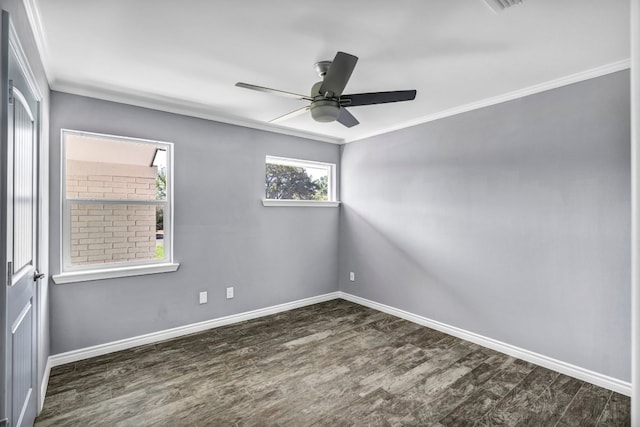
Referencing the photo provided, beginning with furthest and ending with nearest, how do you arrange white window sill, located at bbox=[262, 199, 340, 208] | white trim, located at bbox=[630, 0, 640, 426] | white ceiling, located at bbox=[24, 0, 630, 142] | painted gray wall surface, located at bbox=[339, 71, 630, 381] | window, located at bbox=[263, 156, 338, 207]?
1. window, located at bbox=[263, 156, 338, 207]
2. white window sill, located at bbox=[262, 199, 340, 208]
3. painted gray wall surface, located at bbox=[339, 71, 630, 381]
4. white ceiling, located at bbox=[24, 0, 630, 142]
5. white trim, located at bbox=[630, 0, 640, 426]

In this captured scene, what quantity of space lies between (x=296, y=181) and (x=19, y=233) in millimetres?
3172

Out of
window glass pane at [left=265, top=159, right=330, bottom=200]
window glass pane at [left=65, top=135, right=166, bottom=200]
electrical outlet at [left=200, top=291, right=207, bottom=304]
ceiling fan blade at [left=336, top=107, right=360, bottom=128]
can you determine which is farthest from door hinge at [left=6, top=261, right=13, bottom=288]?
window glass pane at [left=265, top=159, right=330, bottom=200]

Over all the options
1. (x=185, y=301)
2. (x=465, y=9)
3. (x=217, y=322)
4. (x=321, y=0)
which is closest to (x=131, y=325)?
(x=185, y=301)

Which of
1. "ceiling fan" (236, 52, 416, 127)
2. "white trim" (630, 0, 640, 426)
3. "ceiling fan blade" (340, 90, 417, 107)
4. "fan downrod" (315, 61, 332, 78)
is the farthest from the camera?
"fan downrod" (315, 61, 332, 78)

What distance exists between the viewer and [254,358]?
291 centimetres

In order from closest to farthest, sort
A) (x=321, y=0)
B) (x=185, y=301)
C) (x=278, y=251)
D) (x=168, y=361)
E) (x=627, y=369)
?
1. (x=321, y=0)
2. (x=627, y=369)
3. (x=168, y=361)
4. (x=185, y=301)
5. (x=278, y=251)

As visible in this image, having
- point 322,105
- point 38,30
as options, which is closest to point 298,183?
point 322,105

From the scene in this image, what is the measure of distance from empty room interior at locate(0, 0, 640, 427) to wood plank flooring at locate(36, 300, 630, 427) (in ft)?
0.07

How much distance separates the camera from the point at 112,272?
2.98 metres

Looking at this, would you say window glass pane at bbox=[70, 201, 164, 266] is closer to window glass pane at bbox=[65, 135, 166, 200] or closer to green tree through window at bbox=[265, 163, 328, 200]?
window glass pane at bbox=[65, 135, 166, 200]

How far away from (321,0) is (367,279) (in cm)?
348

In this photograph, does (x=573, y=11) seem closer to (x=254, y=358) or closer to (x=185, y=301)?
(x=254, y=358)

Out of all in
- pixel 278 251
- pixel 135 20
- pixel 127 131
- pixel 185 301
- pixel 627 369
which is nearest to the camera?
pixel 135 20

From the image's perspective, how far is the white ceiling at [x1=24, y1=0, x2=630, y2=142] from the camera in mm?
1758
